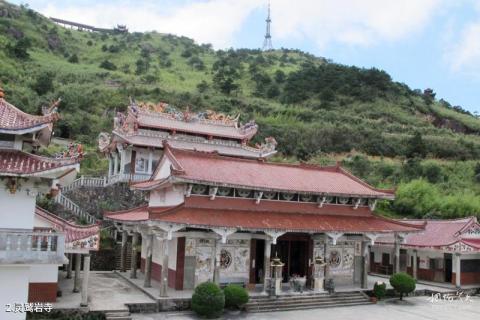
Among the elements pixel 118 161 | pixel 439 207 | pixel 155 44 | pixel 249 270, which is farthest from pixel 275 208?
pixel 155 44

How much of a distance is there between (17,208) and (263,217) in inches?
400

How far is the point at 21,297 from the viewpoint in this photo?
14062 mm

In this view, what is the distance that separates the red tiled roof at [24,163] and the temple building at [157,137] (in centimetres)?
1867

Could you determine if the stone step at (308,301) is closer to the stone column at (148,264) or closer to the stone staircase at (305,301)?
the stone staircase at (305,301)

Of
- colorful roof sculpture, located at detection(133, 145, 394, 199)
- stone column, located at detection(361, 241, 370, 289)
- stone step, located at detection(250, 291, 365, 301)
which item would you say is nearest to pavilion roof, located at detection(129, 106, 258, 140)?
colorful roof sculpture, located at detection(133, 145, 394, 199)

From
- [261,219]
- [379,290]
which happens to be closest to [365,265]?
[379,290]

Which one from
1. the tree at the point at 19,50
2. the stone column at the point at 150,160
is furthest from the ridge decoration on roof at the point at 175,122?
the tree at the point at 19,50

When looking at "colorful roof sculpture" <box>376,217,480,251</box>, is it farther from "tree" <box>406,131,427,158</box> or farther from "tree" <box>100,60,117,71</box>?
"tree" <box>100,60,117,71</box>

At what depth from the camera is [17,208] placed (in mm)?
14242

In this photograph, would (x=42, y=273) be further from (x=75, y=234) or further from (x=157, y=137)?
(x=157, y=137)

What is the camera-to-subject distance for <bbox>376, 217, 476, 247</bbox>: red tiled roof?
2542cm

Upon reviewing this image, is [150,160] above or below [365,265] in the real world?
above

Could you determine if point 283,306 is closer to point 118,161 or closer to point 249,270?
point 249,270

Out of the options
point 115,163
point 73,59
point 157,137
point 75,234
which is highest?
point 73,59
